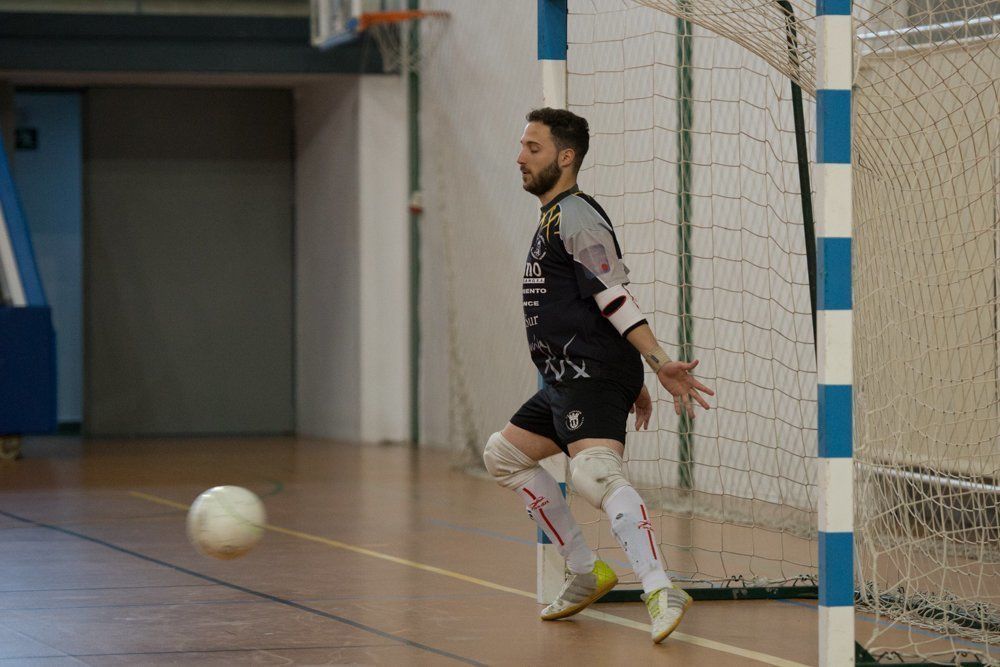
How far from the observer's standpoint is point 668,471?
9383 mm

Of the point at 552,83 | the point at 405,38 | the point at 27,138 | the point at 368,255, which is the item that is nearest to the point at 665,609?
the point at 552,83

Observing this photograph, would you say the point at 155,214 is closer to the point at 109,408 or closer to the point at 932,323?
the point at 109,408

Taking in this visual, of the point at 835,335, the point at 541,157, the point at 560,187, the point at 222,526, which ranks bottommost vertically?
the point at 222,526

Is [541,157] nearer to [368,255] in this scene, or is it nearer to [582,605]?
[582,605]

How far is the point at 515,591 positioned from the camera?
6.18 m

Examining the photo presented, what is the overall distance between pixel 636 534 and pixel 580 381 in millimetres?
588

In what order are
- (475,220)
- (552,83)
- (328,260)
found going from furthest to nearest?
(328,260)
(475,220)
(552,83)

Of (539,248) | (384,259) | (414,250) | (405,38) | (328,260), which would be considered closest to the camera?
(539,248)

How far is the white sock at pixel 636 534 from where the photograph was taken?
16.3 feet

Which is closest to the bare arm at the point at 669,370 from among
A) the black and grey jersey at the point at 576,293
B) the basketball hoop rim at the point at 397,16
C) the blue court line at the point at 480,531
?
the black and grey jersey at the point at 576,293

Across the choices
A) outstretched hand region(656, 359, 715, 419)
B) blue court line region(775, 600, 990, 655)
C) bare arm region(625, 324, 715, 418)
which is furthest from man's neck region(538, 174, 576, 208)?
blue court line region(775, 600, 990, 655)

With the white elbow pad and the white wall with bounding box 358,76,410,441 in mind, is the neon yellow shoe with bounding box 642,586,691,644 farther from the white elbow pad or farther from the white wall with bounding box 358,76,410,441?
the white wall with bounding box 358,76,410,441

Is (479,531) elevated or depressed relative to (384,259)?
depressed

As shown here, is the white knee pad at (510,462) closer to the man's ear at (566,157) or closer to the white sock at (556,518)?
the white sock at (556,518)
